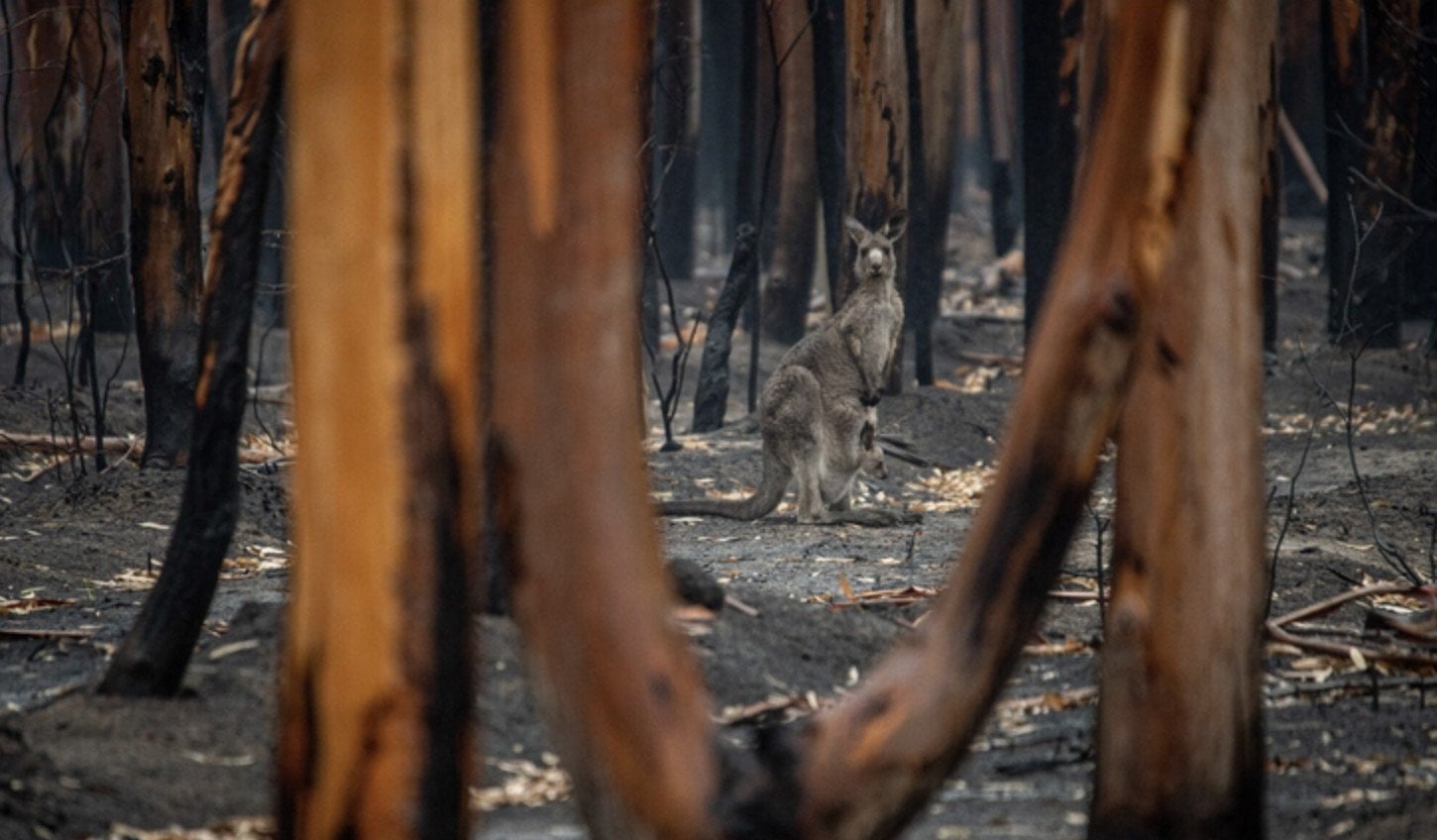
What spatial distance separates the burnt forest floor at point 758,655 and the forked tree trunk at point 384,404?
1.26m

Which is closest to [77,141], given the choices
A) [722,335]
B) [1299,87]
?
[722,335]

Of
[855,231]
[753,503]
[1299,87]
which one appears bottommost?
[753,503]

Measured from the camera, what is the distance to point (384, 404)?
2777 millimetres

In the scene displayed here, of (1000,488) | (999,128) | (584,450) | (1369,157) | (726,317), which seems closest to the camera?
(584,450)

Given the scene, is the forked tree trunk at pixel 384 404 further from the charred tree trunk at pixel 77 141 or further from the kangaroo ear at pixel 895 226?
the charred tree trunk at pixel 77 141

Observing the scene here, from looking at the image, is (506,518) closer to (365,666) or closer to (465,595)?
(465,595)

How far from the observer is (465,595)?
2.91 m

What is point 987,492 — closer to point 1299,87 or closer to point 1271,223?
point 1271,223

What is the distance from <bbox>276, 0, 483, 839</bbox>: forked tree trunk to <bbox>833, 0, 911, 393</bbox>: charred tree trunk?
9.84m

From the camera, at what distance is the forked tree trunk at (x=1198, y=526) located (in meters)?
3.39

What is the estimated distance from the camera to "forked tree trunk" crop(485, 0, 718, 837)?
9.30 feet

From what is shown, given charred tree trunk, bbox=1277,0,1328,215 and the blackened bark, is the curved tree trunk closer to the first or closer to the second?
charred tree trunk, bbox=1277,0,1328,215

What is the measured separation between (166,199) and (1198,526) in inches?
291

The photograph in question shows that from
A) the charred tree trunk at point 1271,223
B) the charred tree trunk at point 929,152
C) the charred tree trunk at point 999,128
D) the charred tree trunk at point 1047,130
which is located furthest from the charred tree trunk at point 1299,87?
the charred tree trunk at point 1047,130
